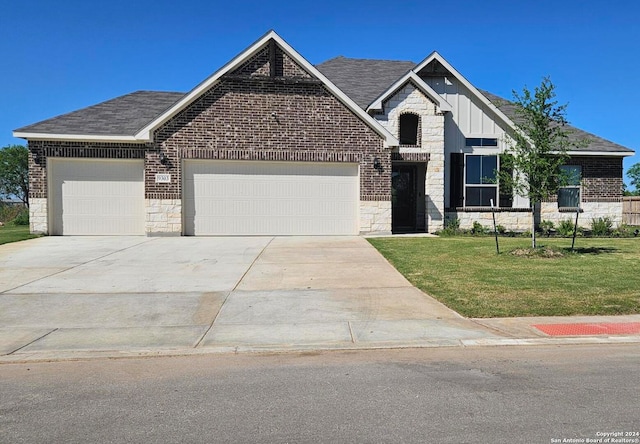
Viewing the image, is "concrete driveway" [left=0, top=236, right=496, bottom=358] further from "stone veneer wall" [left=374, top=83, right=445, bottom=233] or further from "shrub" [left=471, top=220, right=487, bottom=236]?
"shrub" [left=471, top=220, right=487, bottom=236]

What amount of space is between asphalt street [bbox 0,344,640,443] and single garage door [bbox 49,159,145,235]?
→ 12.0 metres

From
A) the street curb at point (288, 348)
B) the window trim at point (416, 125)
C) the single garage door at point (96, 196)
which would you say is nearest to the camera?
the street curb at point (288, 348)

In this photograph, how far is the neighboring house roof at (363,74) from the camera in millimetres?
19594

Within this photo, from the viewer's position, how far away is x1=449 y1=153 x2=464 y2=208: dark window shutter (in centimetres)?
1834

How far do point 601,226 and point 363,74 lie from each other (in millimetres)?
12582

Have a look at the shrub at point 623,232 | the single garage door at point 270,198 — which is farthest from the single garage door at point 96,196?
the shrub at point 623,232

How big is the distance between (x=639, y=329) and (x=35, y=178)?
1742cm

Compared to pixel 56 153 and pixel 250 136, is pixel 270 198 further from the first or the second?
pixel 56 153

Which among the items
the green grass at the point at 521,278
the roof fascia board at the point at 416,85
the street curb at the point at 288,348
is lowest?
the street curb at the point at 288,348

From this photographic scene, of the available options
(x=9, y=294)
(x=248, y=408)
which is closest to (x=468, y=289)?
(x=248, y=408)

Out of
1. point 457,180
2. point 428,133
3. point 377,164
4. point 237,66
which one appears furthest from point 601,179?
point 237,66

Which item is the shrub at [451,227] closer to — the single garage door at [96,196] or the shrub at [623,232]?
the shrub at [623,232]

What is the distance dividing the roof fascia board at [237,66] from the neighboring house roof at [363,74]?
7.13 ft

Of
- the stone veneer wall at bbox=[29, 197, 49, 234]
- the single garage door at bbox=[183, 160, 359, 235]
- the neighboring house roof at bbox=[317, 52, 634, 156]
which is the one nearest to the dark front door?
the single garage door at bbox=[183, 160, 359, 235]
